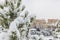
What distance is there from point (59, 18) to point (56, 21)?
9cm

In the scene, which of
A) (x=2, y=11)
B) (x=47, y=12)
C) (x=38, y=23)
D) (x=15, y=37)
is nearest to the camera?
(x=15, y=37)

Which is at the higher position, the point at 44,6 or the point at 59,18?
the point at 44,6

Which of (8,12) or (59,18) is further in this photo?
(59,18)

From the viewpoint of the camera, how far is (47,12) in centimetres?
257

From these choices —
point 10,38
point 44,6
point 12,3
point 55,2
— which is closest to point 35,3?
point 44,6

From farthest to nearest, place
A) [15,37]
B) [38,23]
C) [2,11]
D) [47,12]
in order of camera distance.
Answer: [47,12] → [38,23] → [2,11] → [15,37]

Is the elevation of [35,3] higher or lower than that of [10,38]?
higher

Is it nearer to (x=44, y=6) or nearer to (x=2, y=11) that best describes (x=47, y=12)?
(x=44, y=6)

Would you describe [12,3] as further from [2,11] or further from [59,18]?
[59,18]

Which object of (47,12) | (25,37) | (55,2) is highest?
(55,2)

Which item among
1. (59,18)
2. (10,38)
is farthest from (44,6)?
(10,38)

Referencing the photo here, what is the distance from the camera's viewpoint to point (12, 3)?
1.59 m

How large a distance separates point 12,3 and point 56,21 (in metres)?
1.11

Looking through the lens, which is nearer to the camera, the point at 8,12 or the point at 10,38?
the point at 10,38
